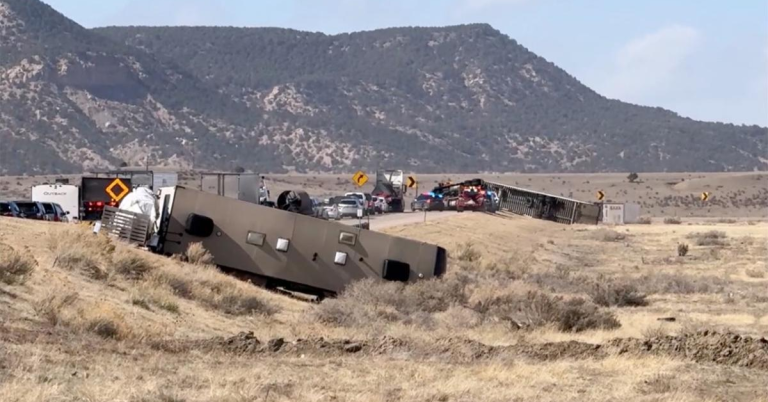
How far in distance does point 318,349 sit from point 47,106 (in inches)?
5860

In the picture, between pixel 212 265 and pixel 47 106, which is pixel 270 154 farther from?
→ pixel 212 265

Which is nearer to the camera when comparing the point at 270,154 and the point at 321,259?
the point at 321,259

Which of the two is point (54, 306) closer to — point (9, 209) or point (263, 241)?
point (263, 241)

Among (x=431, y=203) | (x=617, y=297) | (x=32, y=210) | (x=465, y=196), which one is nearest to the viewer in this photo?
(x=617, y=297)

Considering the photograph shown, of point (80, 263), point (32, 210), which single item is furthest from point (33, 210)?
point (80, 263)

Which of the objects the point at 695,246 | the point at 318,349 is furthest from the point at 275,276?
the point at 695,246

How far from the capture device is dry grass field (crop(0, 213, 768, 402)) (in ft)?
42.0

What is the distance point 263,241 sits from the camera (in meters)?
25.3

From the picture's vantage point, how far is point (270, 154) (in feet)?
614

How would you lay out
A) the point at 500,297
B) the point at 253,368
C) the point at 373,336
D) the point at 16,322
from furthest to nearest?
the point at 500,297
the point at 373,336
the point at 16,322
the point at 253,368

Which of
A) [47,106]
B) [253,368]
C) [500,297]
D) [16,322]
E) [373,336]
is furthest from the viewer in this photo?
[47,106]

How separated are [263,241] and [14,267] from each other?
308 inches

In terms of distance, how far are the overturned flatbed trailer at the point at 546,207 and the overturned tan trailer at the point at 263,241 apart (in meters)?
56.1

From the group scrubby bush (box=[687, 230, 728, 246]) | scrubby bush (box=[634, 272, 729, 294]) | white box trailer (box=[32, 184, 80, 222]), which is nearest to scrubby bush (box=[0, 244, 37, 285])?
scrubby bush (box=[634, 272, 729, 294])
